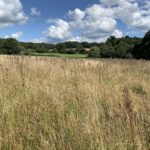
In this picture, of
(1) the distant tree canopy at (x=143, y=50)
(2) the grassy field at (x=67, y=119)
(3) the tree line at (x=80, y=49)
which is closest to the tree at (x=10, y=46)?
(3) the tree line at (x=80, y=49)

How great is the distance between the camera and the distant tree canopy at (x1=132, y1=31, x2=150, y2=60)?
50531 mm

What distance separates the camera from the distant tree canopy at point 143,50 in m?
50.5

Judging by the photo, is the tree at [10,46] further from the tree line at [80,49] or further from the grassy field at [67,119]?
the grassy field at [67,119]

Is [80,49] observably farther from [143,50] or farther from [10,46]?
[143,50]

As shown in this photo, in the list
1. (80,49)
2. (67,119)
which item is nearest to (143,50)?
(80,49)

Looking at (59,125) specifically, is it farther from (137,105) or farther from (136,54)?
(136,54)

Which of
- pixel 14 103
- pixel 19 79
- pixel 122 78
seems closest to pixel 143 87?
pixel 122 78

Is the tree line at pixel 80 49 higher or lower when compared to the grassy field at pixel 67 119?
lower

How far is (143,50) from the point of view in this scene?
51.5 metres

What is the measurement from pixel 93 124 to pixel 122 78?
20.0 ft

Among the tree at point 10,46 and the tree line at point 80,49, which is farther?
the tree at point 10,46

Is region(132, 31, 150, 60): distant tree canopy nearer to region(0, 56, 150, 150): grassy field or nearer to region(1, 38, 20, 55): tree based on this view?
region(1, 38, 20, 55): tree

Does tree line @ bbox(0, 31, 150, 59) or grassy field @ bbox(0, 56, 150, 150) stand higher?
grassy field @ bbox(0, 56, 150, 150)

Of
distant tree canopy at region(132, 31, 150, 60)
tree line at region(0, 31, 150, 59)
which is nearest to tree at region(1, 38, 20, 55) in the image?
tree line at region(0, 31, 150, 59)
